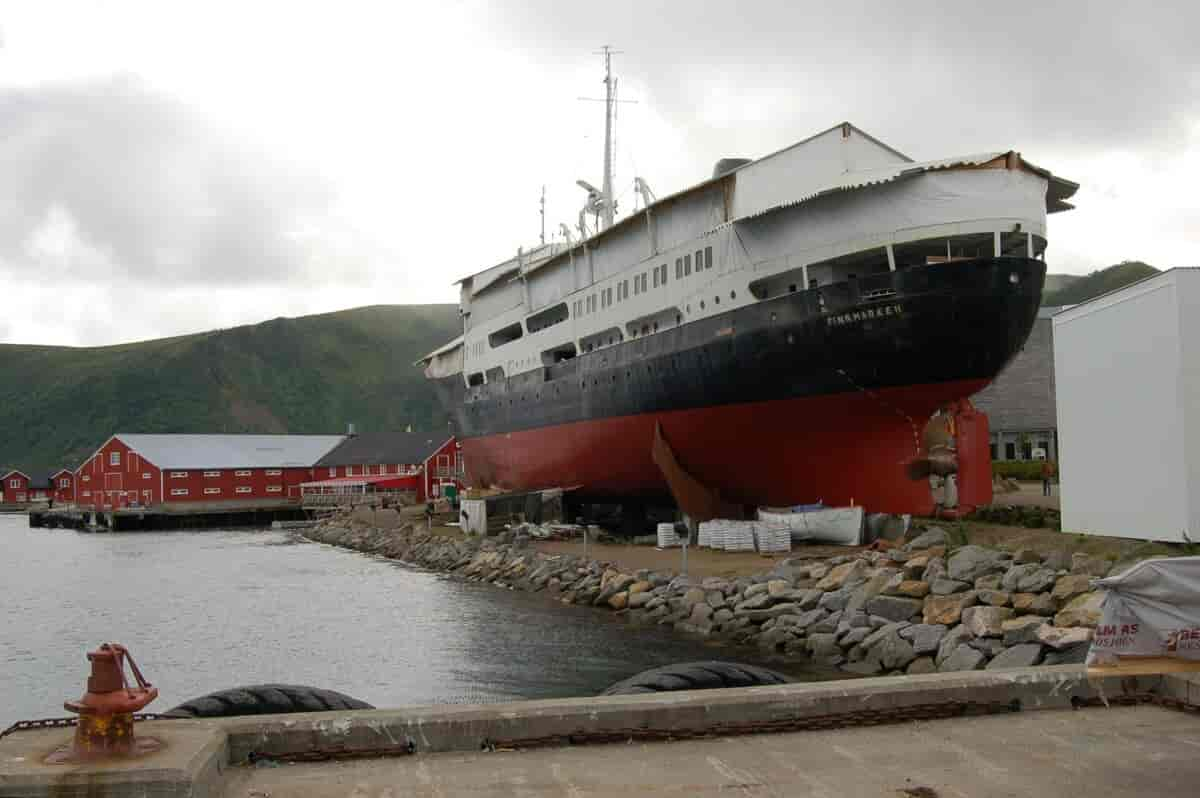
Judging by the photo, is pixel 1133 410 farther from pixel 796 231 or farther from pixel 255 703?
pixel 255 703

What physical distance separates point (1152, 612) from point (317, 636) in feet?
54.5

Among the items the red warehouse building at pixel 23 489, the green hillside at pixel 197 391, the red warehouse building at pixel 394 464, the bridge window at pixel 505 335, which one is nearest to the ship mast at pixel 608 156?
the bridge window at pixel 505 335

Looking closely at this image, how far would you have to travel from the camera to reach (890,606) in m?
14.5

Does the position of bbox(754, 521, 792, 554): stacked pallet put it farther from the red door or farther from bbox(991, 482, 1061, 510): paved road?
the red door

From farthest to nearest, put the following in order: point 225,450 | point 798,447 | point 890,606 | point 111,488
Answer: point 225,450, point 111,488, point 798,447, point 890,606

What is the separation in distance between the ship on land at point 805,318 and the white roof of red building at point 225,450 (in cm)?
4805

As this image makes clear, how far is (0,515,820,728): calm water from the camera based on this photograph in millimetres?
14883

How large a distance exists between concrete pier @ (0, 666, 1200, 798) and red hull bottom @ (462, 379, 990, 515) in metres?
15.3

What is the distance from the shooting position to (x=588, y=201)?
3959cm

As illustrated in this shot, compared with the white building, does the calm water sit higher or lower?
lower

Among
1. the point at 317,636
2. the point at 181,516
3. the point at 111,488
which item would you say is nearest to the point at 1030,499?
the point at 317,636

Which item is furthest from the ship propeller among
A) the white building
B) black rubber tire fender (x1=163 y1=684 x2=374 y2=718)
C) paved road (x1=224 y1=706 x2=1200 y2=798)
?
black rubber tire fender (x1=163 y1=684 x2=374 y2=718)

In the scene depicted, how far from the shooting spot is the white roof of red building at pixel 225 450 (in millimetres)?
70312

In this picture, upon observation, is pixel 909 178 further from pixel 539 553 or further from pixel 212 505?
pixel 212 505
